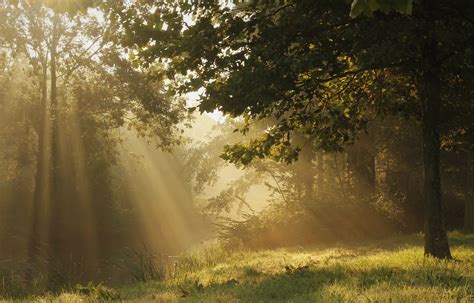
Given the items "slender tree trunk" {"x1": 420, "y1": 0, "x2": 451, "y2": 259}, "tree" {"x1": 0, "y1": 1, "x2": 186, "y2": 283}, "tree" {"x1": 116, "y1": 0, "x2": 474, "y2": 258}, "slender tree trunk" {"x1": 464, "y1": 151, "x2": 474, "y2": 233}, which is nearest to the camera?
"tree" {"x1": 116, "y1": 0, "x2": 474, "y2": 258}

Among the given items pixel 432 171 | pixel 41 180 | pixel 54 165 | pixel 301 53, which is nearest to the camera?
pixel 301 53

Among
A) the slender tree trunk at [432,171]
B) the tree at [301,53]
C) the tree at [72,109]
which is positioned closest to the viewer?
the tree at [301,53]

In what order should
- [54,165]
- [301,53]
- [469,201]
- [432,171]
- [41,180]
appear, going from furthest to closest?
1. [54,165]
2. [41,180]
3. [469,201]
4. [432,171]
5. [301,53]

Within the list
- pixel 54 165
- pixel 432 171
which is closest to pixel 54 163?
pixel 54 165

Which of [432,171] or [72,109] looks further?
[72,109]

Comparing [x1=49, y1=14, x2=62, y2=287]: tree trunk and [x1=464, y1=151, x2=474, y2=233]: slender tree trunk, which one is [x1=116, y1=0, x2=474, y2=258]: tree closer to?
[x1=464, y1=151, x2=474, y2=233]: slender tree trunk

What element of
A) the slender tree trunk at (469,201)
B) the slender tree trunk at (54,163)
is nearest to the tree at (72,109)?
the slender tree trunk at (54,163)

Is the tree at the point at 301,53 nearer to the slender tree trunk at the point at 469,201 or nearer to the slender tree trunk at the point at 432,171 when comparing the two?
the slender tree trunk at the point at 432,171

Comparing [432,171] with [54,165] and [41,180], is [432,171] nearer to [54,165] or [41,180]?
[41,180]

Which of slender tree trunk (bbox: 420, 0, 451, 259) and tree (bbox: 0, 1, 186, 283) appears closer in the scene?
slender tree trunk (bbox: 420, 0, 451, 259)

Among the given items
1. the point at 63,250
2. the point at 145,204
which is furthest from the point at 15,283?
the point at 145,204

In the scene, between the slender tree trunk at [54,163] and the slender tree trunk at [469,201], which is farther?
the slender tree trunk at [54,163]

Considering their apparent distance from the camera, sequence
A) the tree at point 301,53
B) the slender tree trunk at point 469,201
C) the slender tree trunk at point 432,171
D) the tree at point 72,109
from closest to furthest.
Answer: the tree at point 301,53, the slender tree trunk at point 432,171, the slender tree trunk at point 469,201, the tree at point 72,109

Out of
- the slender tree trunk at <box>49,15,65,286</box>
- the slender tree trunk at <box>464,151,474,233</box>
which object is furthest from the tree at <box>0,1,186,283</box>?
the slender tree trunk at <box>464,151,474,233</box>
